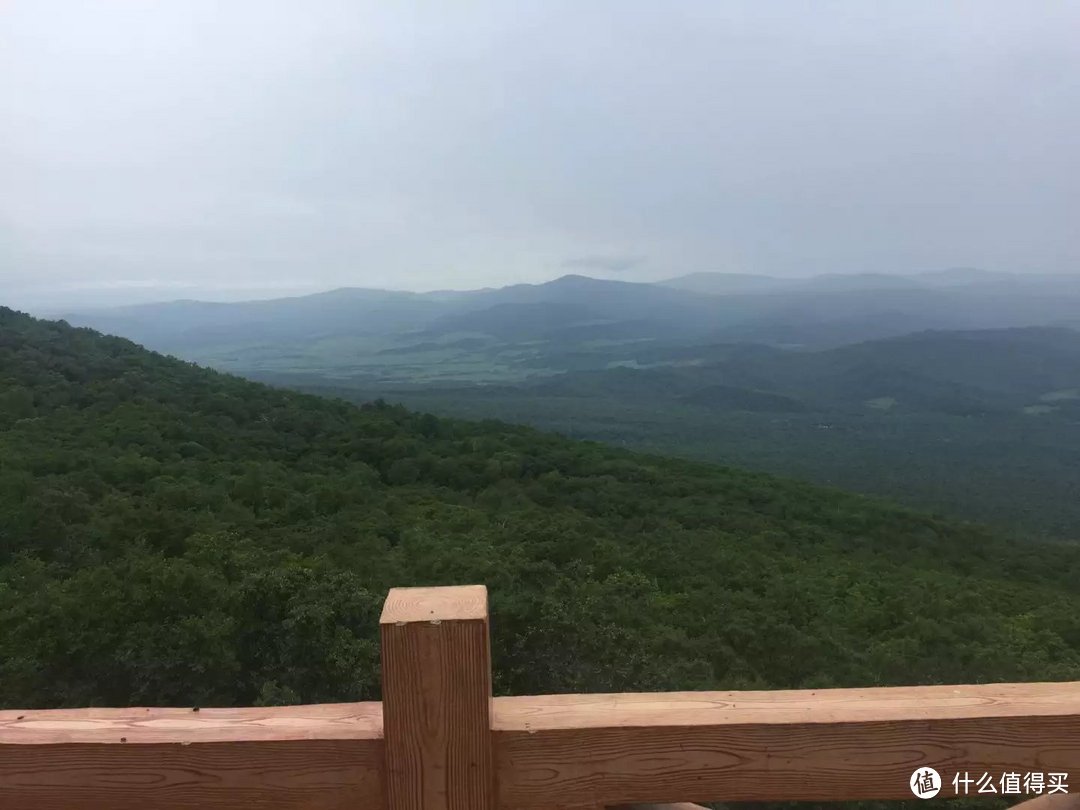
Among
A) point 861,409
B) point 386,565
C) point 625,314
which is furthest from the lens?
point 625,314

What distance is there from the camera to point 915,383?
61.4 m

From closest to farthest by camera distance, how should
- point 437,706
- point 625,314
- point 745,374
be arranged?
point 437,706 → point 745,374 → point 625,314

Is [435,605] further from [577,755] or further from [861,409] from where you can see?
[861,409]

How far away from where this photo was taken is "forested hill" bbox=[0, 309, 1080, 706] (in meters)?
3.39

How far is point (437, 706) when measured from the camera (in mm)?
893

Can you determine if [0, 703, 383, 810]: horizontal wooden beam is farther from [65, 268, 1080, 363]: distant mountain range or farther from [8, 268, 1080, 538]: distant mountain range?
[65, 268, 1080, 363]: distant mountain range

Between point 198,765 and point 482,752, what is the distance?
345 mm

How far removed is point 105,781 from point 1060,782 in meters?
1.20

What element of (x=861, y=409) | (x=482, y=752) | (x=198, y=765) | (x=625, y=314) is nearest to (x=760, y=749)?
(x=482, y=752)

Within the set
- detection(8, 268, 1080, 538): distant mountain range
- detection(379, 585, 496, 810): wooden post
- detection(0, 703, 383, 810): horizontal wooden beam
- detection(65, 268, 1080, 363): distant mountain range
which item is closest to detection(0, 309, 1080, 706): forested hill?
detection(0, 703, 383, 810): horizontal wooden beam

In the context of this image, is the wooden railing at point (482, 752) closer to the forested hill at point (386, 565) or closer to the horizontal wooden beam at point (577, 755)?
the horizontal wooden beam at point (577, 755)

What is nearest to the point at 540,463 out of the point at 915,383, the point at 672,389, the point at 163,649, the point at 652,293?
the point at 163,649

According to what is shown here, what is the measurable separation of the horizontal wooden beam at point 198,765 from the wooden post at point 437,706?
4 cm

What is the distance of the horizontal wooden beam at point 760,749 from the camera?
3.01 feet
